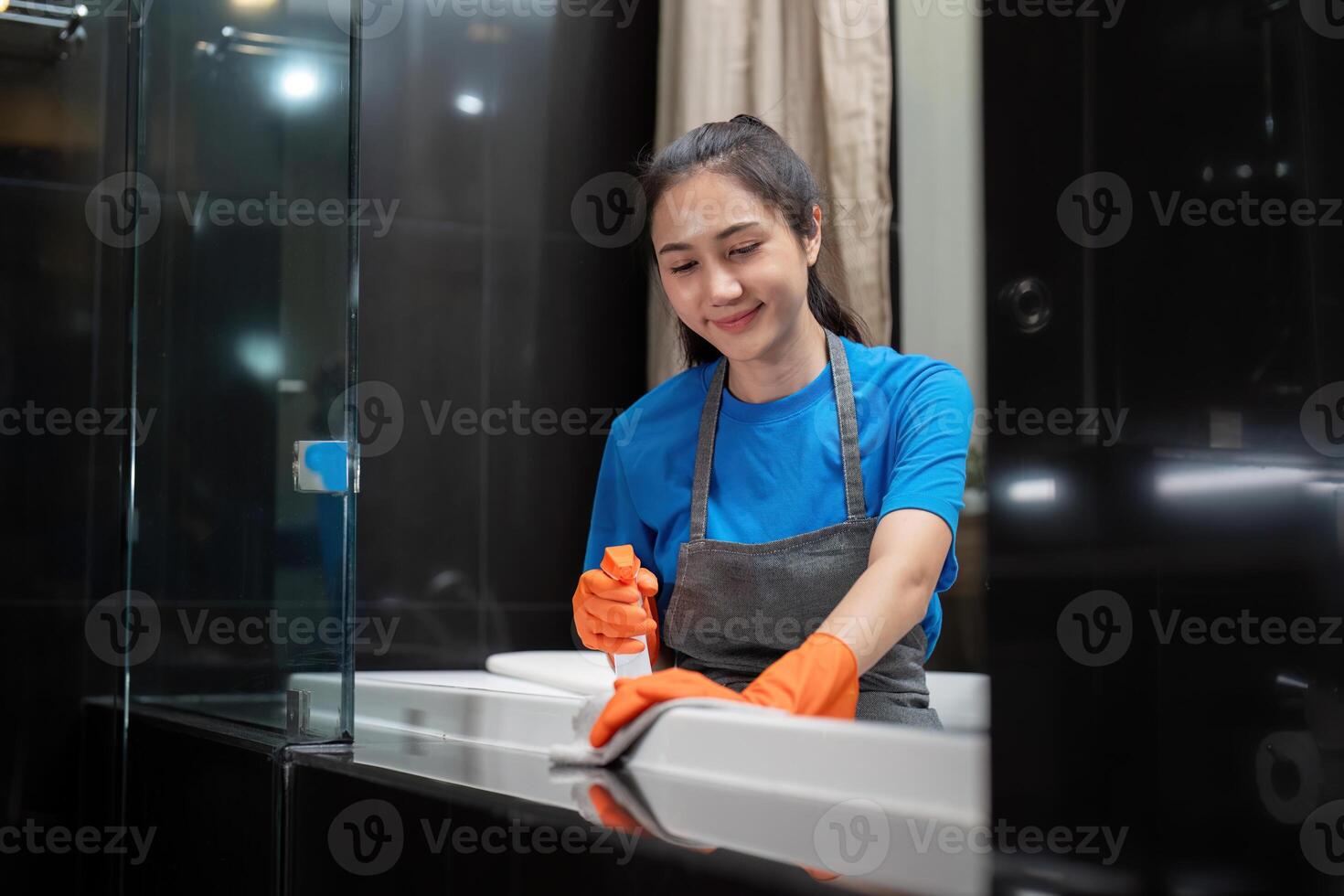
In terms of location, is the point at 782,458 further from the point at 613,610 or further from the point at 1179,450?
the point at 1179,450

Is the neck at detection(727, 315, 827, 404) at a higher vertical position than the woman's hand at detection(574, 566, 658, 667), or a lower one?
higher

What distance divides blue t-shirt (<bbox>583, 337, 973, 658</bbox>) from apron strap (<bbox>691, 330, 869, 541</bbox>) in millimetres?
11

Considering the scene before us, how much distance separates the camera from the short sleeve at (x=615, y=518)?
1.43 m

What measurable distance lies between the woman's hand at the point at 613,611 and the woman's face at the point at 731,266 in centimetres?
27

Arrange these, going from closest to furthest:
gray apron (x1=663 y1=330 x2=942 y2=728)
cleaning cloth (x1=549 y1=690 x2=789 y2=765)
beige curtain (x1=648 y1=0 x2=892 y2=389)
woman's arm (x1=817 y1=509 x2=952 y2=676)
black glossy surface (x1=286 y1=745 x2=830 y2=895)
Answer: black glossy surface (x1=286 y1=745 x2=830 y2=895)
cleaning cloth (x1=549 y1=690 x2=789 y2=765)
woman's arm (x1=817 y1=509 x2=952 y2=676)
gray apron (x1=663 y1=330 x2=942 y2=728)
beige curtain (x1=648 y1=0 x2=892 y2=389)

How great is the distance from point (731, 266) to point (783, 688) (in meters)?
0.51

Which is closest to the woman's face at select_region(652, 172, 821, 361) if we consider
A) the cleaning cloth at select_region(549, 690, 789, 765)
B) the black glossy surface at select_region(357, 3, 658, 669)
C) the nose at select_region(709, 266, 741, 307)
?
the nose at select_region(709, 266, 741, 307)

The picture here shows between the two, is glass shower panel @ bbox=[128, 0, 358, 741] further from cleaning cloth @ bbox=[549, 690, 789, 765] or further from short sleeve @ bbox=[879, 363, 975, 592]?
short sleeve @ bbox=[879, 363, 975, 592]

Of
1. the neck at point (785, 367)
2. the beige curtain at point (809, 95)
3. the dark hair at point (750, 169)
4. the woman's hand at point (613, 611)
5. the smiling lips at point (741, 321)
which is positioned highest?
the beige curtain at point (809, 95)

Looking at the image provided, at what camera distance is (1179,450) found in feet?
1.60

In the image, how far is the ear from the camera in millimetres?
1400

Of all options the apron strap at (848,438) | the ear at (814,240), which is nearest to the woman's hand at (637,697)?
the apron strap at (848,438)

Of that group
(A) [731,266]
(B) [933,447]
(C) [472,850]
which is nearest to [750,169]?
(A) [731,266]

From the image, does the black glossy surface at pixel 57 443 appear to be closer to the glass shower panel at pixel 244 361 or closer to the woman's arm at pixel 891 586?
the glass shower panel at pixel 244 361
